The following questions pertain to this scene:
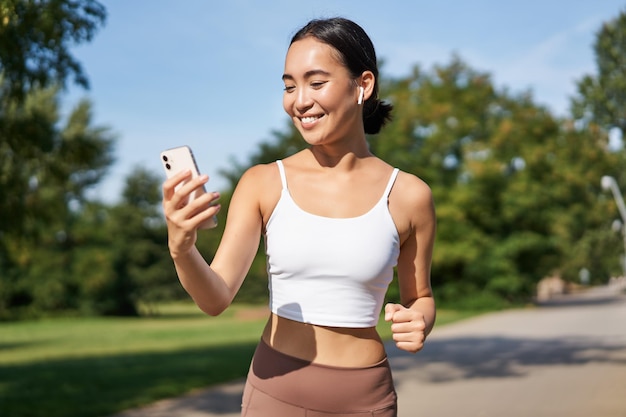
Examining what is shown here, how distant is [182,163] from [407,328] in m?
0.75

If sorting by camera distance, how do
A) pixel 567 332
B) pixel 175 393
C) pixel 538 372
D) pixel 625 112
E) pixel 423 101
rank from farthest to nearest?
pixel 423 101 → pixel 625 112 → pixel 567 332 → pixel 538 372 → pixel 175 393

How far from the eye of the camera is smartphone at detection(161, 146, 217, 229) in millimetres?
1846

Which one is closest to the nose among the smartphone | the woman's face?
the woman's face

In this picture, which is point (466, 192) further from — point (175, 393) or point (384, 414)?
point (384, 414)

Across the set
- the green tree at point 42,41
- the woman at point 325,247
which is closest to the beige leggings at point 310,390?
the woman at point 325,247

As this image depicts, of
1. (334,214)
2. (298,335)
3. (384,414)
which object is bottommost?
(384,414)

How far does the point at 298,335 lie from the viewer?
2254mm

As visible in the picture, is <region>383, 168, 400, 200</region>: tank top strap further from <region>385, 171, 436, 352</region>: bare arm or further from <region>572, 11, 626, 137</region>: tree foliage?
<region>572, 11, 626, 137</region>: tree foliage

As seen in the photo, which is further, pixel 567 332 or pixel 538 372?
pixel 567 332

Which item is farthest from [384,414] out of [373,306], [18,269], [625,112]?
[18,269]

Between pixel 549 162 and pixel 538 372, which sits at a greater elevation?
pixel 549 162

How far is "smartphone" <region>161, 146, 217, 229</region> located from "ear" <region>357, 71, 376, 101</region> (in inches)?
27.9

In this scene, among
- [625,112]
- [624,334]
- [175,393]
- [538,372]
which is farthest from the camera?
[625,112]

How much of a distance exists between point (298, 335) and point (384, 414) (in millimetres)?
301
